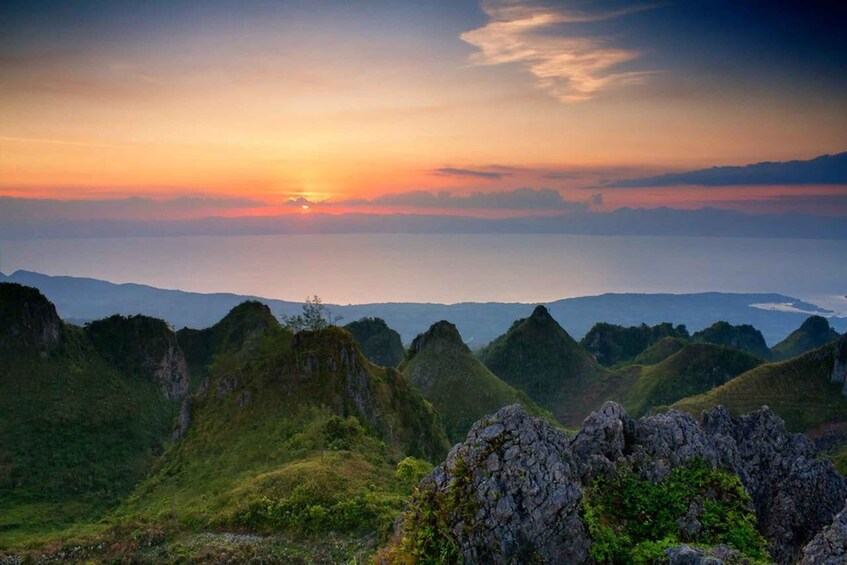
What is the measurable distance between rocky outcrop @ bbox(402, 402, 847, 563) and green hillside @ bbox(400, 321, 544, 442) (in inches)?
2783

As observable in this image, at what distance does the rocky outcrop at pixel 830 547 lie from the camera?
1512cm

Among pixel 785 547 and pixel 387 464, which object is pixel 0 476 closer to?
pixel 387 464

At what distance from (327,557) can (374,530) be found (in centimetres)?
290

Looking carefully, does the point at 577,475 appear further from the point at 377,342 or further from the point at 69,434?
the point at 377,342

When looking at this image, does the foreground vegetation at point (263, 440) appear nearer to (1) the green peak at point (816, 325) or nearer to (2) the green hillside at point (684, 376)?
(2) the green hillside at point (684, 376)

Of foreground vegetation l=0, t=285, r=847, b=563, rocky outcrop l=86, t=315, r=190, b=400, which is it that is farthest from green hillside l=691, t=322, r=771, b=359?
rocky outcrop l=86, t=315, r=190, b=400

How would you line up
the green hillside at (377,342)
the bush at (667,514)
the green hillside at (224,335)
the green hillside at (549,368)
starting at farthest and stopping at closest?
the green hillside at (377,342) < the green hillside at (549,368) < the green hillside at (224,335) < the bush at (667,514)

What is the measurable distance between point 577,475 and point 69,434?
64.9m

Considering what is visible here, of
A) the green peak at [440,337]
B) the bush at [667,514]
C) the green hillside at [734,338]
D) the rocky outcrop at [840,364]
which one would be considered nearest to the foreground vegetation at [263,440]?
the bush at [667,514]

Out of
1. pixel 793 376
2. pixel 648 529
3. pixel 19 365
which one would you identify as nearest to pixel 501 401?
pixel 793 376

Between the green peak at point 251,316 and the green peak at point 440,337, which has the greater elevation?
the green peak at point 251,316

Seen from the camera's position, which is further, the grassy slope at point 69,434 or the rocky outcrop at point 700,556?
Answer: the grassy slope at point 69,434

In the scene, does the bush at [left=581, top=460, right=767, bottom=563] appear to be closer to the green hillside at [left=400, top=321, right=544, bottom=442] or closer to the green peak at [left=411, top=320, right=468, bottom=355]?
the green hillside at [left=400, top=321, right=544, bottom=442]

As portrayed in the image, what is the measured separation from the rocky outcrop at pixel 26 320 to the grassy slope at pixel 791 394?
9232 centimetres
